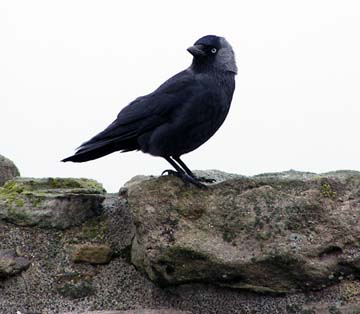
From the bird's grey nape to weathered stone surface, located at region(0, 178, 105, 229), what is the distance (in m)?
1.25

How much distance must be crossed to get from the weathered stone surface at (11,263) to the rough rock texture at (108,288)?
2cm

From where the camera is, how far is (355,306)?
2.41 metres

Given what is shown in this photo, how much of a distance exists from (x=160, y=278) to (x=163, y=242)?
154 mm

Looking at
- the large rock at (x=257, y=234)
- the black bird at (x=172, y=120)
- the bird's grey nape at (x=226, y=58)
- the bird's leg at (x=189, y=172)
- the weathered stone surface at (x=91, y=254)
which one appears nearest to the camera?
the large rock at (x=257, y=234)

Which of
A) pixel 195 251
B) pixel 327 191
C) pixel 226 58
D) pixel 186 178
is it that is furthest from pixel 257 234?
pixel 226 58

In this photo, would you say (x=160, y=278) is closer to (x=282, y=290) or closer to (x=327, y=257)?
(x=282, y=290)

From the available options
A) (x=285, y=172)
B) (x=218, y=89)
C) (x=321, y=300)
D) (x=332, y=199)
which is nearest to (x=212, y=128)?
(x=218, y=89)

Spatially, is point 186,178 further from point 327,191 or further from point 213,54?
point 213,54

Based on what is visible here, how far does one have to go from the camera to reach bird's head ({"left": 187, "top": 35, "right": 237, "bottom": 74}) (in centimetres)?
383

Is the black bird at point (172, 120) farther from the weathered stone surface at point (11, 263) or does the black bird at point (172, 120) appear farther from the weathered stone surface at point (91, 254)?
the weathered stone surface at point (11, 263)

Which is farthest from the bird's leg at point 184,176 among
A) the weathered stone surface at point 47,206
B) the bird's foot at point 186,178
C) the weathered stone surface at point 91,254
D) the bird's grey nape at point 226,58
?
the bird's grey nape at point 226,58

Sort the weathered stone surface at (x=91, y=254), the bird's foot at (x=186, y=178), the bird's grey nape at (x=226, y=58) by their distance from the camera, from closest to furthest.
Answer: the weathered stone surface at (x=91, y=254) → the bird's foot at (x=186, y=178) → the bird's grey nape at (x=226, y=58)

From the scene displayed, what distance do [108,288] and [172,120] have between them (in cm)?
121

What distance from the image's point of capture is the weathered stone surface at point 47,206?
286 cm
